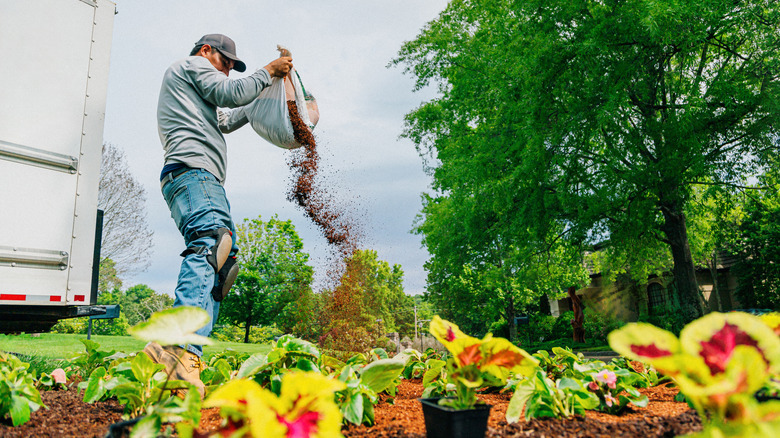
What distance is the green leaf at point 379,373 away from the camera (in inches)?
60.8

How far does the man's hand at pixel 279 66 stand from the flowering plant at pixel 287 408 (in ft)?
8.23

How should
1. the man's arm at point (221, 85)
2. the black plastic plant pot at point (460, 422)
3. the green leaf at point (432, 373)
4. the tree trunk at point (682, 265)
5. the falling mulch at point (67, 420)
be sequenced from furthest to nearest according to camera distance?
the tree trunk at point (682, 265)
the man's arm at point (221, 85)
the green leaf at point (432, 373)
the falling mulch at point (67, 420)
the black plastic plant pot at point (460, 422)

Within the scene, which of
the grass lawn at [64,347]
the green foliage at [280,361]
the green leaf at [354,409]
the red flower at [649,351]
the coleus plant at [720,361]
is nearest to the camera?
the coleus plant at [720,361]

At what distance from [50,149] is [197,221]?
2.42 meters

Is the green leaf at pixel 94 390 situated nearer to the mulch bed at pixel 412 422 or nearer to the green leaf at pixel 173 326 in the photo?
the mulch bed at pixel 412 422

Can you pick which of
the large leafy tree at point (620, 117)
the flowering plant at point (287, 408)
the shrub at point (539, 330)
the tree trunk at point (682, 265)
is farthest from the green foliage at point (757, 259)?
the flowering plant at point (287, 408)

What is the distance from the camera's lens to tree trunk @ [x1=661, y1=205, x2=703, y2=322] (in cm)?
1091

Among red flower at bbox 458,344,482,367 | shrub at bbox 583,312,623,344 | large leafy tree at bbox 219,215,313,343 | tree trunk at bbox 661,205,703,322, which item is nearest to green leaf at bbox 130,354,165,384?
red flower at bbox 458,344,482,367

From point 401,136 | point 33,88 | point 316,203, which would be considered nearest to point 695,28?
point 316,203

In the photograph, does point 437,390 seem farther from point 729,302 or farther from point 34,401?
point 729,302

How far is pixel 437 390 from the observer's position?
1561 mm

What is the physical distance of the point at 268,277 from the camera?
68.8ft

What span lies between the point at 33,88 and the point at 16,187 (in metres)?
0.84

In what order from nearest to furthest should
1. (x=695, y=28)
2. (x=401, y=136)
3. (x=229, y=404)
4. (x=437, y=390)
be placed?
1. (x=229, y=404)
2. (x=437, y=390)
3. (x=695, y=28)
4. (x=401, y=136)
